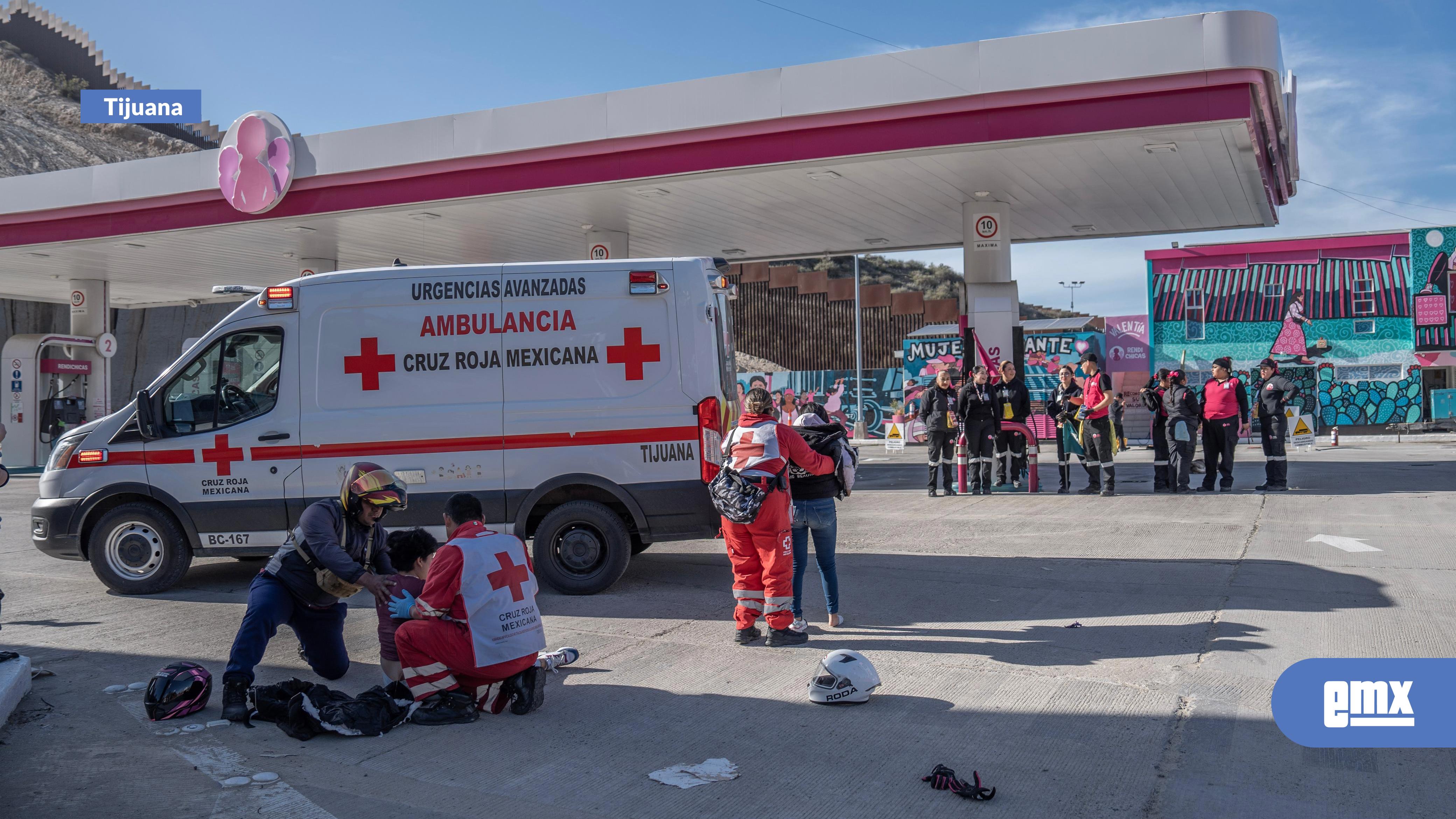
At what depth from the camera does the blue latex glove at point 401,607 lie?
5.36m

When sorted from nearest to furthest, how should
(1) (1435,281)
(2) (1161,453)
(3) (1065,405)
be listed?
(2) (1161,453) → (3) (1065,405) → (1) (1435,281)

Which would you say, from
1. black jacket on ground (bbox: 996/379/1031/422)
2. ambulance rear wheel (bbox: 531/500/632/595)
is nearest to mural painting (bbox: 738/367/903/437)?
black jacket on ground (bbox: 996/379/1031/422)

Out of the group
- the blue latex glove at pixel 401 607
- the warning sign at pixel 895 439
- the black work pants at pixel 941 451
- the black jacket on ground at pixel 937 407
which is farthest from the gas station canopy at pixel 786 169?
the blue latex glove at pixel 401 607

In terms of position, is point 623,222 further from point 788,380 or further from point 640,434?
point 788,380

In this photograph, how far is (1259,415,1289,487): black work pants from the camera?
13672 mm

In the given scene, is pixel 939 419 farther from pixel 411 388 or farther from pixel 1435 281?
pixel 1435 281

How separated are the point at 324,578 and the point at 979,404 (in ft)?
33.7

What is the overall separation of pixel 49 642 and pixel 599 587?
3736 millimetres

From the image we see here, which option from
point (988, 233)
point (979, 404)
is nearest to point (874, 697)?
point (979, 404)

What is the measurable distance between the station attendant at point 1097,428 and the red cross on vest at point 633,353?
7.40 metres

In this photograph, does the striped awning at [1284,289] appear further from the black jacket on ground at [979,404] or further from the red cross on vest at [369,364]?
the red cross on vest at [369,364]

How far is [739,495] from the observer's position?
6.47 m

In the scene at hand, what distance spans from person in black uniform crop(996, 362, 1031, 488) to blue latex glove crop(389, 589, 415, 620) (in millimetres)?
10363

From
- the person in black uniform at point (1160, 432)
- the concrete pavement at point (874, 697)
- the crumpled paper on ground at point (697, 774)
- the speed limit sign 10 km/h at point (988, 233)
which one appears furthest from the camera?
the speed limit sign 10 km/h at point (988, 233)
